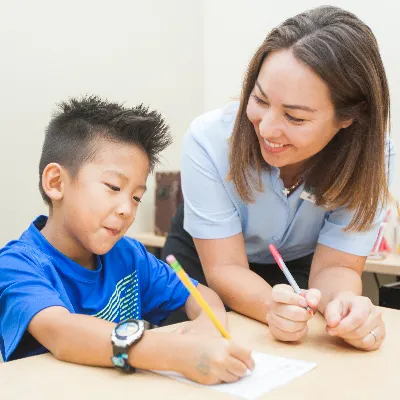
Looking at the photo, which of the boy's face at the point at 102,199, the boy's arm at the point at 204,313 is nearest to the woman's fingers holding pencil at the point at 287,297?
the boy's arm at the point at 204,313

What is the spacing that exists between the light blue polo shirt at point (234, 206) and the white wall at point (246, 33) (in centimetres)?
141

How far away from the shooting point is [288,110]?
1126 mm

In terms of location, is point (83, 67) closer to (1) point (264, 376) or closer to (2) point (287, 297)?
(2) point (287, 297)

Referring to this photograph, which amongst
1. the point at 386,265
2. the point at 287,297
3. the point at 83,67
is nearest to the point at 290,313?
the point at 287,297

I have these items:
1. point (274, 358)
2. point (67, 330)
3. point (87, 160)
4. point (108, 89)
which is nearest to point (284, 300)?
point (274, 358)

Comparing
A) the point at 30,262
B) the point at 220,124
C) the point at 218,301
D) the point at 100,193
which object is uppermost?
the point at 220,124

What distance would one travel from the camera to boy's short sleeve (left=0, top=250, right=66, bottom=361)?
0.87 m

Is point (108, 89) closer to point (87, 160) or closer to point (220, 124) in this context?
point (220, 124)

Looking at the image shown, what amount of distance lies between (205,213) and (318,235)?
32cm

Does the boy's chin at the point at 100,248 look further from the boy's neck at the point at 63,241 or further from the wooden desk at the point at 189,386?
the wooden desk at the point at 189,386

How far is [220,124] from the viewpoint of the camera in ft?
4.48

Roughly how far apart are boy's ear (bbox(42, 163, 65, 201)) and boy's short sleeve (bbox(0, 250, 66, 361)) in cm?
20

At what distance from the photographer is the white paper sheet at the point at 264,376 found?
0.72m

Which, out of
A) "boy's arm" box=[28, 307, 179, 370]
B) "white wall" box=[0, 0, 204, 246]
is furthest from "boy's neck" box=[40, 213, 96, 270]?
"white wall" box=[0, 0, 204, 246]
